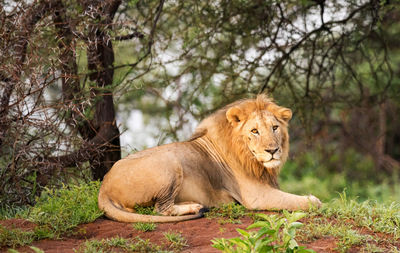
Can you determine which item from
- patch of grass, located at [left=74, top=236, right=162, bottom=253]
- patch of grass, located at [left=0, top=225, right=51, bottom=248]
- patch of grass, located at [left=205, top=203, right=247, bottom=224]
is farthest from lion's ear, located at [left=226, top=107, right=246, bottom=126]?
patch of grass, located at [left=0, top=225, right=51, bottom=248]

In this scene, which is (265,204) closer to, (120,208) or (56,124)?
(120,208)

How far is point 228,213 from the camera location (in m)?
4.48

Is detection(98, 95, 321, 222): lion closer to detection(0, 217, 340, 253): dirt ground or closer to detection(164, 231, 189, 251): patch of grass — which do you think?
detection(0, 217, 340, 253): dirt ground

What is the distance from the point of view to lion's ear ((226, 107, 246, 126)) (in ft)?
15.9

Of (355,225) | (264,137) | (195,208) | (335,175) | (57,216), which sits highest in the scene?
(264,137)

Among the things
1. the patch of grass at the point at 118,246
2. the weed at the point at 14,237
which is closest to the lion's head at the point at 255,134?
the patch of grass at the point at 118,246

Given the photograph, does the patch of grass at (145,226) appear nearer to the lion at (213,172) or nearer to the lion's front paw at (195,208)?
the lion at (213,172)

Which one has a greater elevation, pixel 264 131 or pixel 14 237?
pixel 264 131

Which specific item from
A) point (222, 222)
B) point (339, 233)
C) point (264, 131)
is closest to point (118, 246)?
point (222, 222)

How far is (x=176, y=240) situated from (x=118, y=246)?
42 centimetres

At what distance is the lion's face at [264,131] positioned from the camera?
4.62 m

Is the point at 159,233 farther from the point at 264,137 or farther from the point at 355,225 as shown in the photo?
the point at 355,225

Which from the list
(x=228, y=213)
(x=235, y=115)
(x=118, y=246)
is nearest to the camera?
(x=118, y=246)

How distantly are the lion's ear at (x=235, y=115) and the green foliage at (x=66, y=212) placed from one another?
1.45 meters
